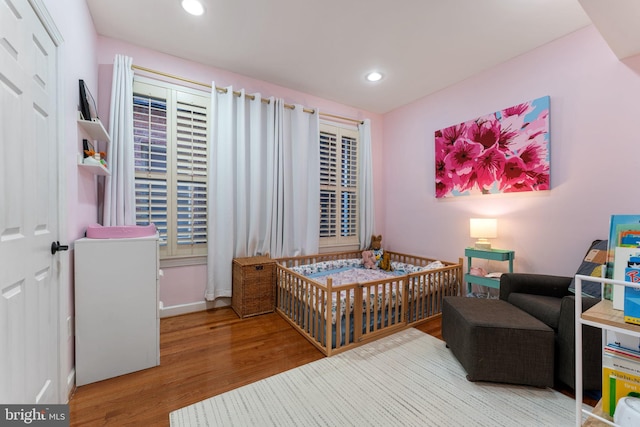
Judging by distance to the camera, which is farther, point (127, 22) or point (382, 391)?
point (127, 22)

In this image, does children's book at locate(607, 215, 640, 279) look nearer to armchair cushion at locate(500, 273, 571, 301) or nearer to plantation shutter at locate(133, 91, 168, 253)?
armchair cushion at locate(500, 273, 571, 301)

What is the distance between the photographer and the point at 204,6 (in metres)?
2.02

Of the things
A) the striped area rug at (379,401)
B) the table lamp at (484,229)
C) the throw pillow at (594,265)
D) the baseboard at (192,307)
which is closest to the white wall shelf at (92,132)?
the baseboard at (192,307)

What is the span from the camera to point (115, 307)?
1736 millimetres

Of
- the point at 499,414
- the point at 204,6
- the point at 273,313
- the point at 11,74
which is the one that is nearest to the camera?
the point at 11,74

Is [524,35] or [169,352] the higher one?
[524,35]

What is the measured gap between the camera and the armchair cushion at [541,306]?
69.7 inches

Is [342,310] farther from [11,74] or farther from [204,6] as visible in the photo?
[204,6]

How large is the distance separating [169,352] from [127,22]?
2808mm

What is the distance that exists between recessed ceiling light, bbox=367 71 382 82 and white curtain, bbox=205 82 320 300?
83cm

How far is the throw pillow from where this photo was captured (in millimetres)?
1841

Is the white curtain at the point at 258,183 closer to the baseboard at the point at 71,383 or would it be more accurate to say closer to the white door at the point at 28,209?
the baseboard at the point at 71,383

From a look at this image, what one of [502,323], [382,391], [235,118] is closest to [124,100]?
[235,118]

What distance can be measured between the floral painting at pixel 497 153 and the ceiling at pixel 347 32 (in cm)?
63
